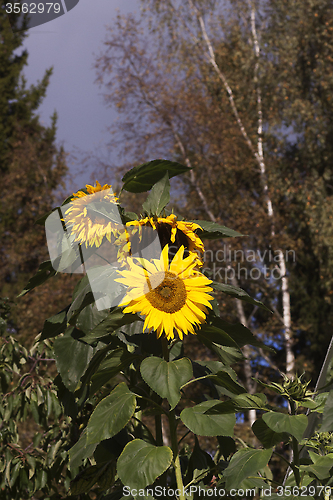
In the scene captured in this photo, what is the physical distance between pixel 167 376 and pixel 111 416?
12 cm

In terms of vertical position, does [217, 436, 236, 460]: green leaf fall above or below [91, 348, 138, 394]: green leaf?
below

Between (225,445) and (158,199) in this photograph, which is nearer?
(158,199)

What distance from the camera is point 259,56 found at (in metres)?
7.26

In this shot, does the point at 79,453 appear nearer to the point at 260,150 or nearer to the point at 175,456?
the point at 175,456

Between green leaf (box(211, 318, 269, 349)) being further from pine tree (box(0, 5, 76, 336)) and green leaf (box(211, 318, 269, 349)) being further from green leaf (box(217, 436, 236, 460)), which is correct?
pine tree (box(0, 5, 76, 336))

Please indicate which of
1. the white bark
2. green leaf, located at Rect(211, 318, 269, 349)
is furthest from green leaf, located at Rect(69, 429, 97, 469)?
the white bark

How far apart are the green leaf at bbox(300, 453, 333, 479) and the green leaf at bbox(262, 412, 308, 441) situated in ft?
0.28

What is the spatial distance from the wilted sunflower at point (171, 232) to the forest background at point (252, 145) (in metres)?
4.70

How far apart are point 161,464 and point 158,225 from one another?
39cm

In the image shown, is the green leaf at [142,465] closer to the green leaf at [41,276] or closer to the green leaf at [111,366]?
the green leaf at [111,366]

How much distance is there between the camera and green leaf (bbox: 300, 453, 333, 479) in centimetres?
64

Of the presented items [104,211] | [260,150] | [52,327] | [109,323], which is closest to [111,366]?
[109,323]

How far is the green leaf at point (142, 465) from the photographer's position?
0.63 meters

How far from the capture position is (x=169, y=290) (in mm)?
751
